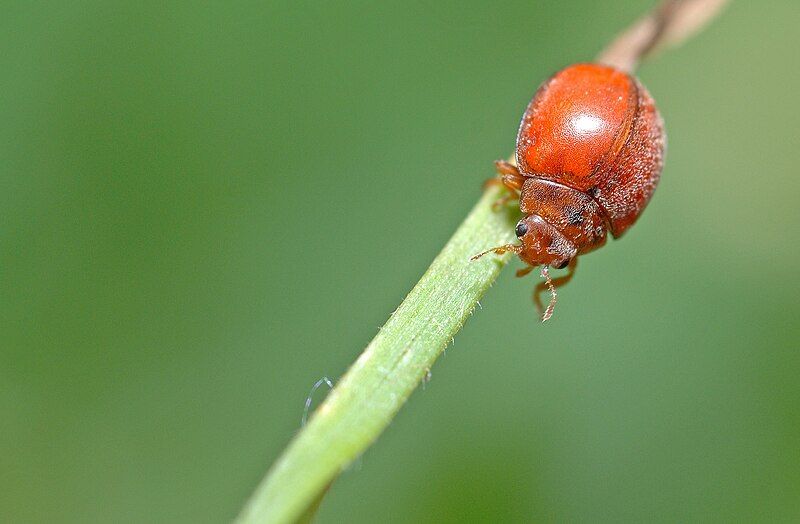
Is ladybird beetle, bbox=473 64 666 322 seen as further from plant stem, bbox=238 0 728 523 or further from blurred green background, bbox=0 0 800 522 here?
blurred green background, bbox=0 0 800 522

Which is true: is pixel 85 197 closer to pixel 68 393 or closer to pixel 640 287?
pixel 68 393

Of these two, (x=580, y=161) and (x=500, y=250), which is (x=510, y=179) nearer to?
(x=580, y=161)

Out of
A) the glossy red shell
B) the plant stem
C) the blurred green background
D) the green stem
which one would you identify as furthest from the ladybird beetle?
the blurred green background

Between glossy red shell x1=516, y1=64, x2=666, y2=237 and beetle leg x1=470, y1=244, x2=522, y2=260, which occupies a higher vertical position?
glossy red shell x1=516, y1=64, x2=666, y2=237

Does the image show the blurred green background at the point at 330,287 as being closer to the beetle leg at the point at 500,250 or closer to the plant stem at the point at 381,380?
the beetle leg at the point at 500,250

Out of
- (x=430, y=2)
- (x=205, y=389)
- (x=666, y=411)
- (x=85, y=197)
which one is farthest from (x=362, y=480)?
(x=430, y=2)

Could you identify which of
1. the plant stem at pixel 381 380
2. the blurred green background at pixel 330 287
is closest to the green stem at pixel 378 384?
the plant stem at pixel 381 380
